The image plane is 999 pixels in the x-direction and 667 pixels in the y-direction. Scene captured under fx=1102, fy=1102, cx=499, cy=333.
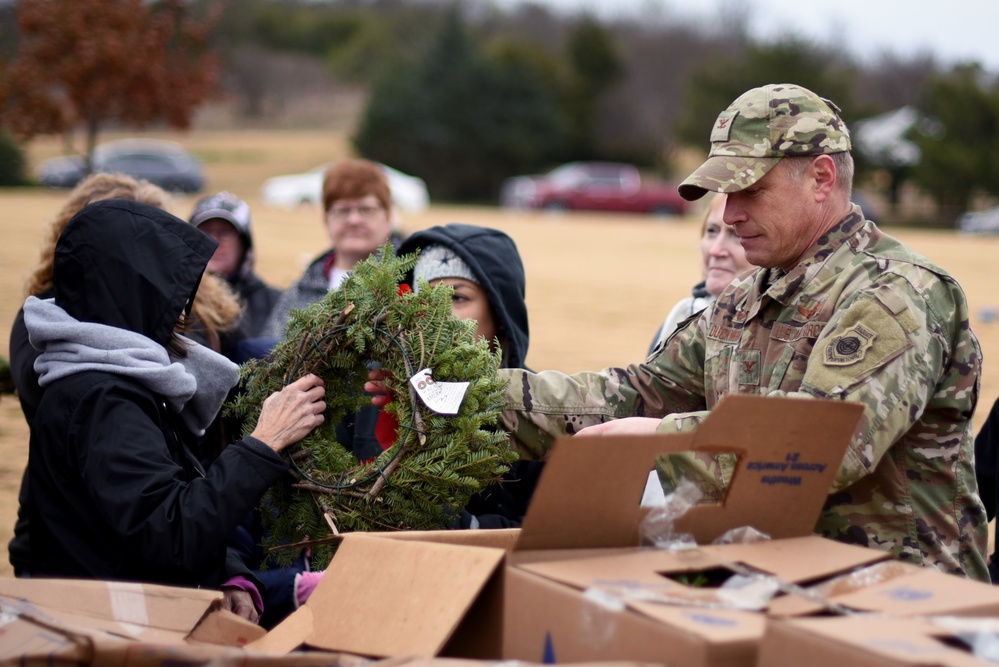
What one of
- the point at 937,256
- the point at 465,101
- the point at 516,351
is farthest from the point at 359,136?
the point at 516,351

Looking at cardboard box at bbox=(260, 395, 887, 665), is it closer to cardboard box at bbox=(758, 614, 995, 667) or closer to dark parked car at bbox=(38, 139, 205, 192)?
cardboard box at bbox=(758, 614, 995, 667)

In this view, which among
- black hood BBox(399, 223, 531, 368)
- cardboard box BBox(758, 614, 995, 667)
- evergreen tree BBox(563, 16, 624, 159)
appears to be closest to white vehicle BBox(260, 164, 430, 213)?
evergreen tree BBox(563, 16, 624, 159)

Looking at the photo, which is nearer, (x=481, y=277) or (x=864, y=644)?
(x=864, y=644)

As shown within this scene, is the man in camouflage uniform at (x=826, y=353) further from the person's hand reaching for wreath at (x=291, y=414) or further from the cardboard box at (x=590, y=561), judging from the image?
the person's hand reaching for wreath at (x=291, y=414)

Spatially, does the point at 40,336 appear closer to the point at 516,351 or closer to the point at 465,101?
the point at 516,351

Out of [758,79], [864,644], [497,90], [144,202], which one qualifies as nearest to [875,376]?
[864,644]

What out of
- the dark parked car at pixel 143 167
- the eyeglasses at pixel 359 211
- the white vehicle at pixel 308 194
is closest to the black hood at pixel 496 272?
the eyeglasses at pixel 359 211

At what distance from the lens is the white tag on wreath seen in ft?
10.2

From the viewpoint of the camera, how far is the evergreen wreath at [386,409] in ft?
10.2

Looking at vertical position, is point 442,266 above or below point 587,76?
below

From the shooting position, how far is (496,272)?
173 inches

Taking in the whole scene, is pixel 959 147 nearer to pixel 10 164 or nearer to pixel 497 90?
pixel 497 90

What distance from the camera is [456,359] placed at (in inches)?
126

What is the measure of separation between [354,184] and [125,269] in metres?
3.98
